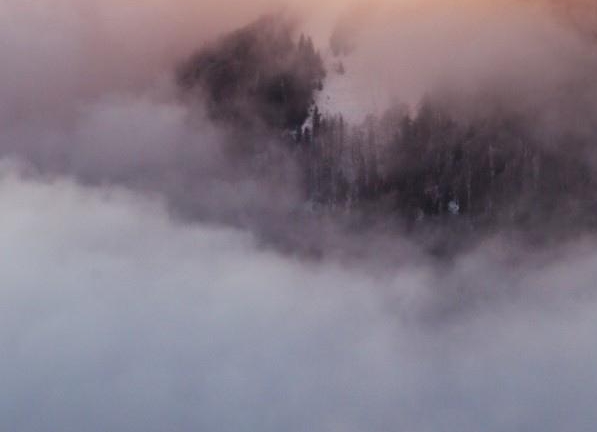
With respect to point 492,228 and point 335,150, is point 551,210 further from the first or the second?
point 335,150

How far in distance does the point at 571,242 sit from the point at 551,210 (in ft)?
32.0

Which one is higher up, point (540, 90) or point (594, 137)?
point (540, 90)

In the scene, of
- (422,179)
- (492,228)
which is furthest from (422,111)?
(492,228)

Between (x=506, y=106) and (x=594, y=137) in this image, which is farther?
(x=506, y=106)

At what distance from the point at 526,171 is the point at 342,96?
38.3 m

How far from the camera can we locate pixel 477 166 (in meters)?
191

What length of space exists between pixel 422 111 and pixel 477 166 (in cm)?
1547

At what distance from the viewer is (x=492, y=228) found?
195 metres

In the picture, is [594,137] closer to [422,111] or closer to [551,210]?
[551,210]

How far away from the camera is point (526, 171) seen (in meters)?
185

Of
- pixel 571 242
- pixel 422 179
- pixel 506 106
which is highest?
pixel 506 106

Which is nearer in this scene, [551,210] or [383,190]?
[551,210]

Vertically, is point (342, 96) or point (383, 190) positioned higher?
point (342, 96)

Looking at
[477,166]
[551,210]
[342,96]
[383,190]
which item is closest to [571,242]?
[551,210]
